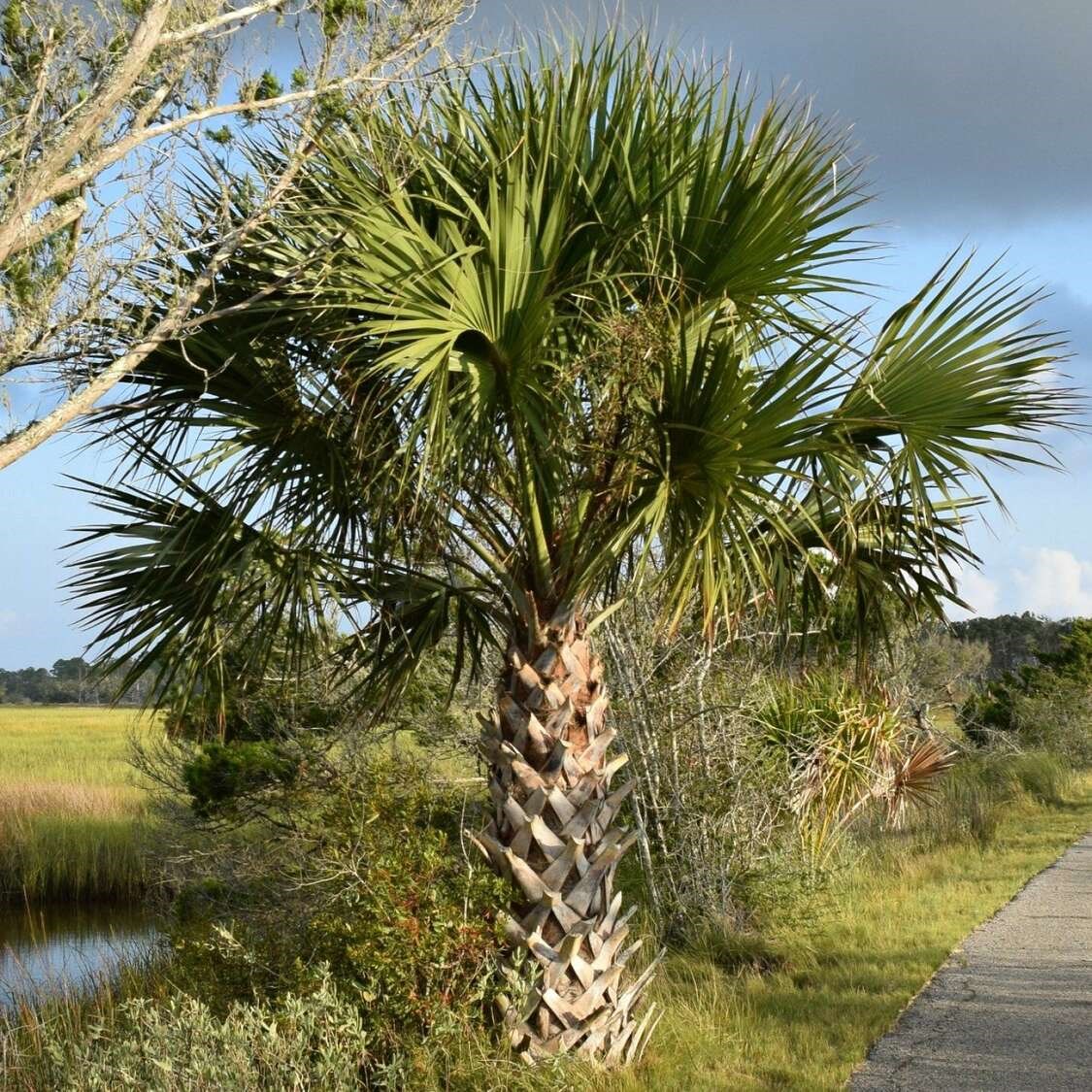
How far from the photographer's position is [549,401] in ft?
19.0

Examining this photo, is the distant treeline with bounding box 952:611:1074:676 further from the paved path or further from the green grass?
the paved path

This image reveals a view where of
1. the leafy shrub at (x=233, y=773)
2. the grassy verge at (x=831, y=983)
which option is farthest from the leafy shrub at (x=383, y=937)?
the leafy shrub at (x=233, y=773)

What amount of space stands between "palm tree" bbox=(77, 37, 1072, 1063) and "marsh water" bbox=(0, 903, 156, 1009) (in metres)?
7.29

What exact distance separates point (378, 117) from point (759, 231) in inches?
83.7

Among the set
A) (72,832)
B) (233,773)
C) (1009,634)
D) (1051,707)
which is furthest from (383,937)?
(1009,634)

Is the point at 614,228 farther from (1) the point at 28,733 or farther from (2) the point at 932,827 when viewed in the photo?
(1) the point at 28,733

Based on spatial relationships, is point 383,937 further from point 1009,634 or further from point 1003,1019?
point 1009,634

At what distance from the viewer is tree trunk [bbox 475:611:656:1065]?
6.17 metres

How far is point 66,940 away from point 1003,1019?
1345cm

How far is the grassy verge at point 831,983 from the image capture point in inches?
255

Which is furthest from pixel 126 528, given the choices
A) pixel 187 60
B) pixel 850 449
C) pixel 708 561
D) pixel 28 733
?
pixel 28 733

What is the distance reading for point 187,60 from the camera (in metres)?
6.12

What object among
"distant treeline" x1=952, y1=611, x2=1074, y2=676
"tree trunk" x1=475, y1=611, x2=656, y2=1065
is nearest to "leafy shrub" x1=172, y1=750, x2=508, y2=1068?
"tree trunk" x1=475, y1=611, x2=656, y2=1065

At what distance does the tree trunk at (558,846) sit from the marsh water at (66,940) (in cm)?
730
